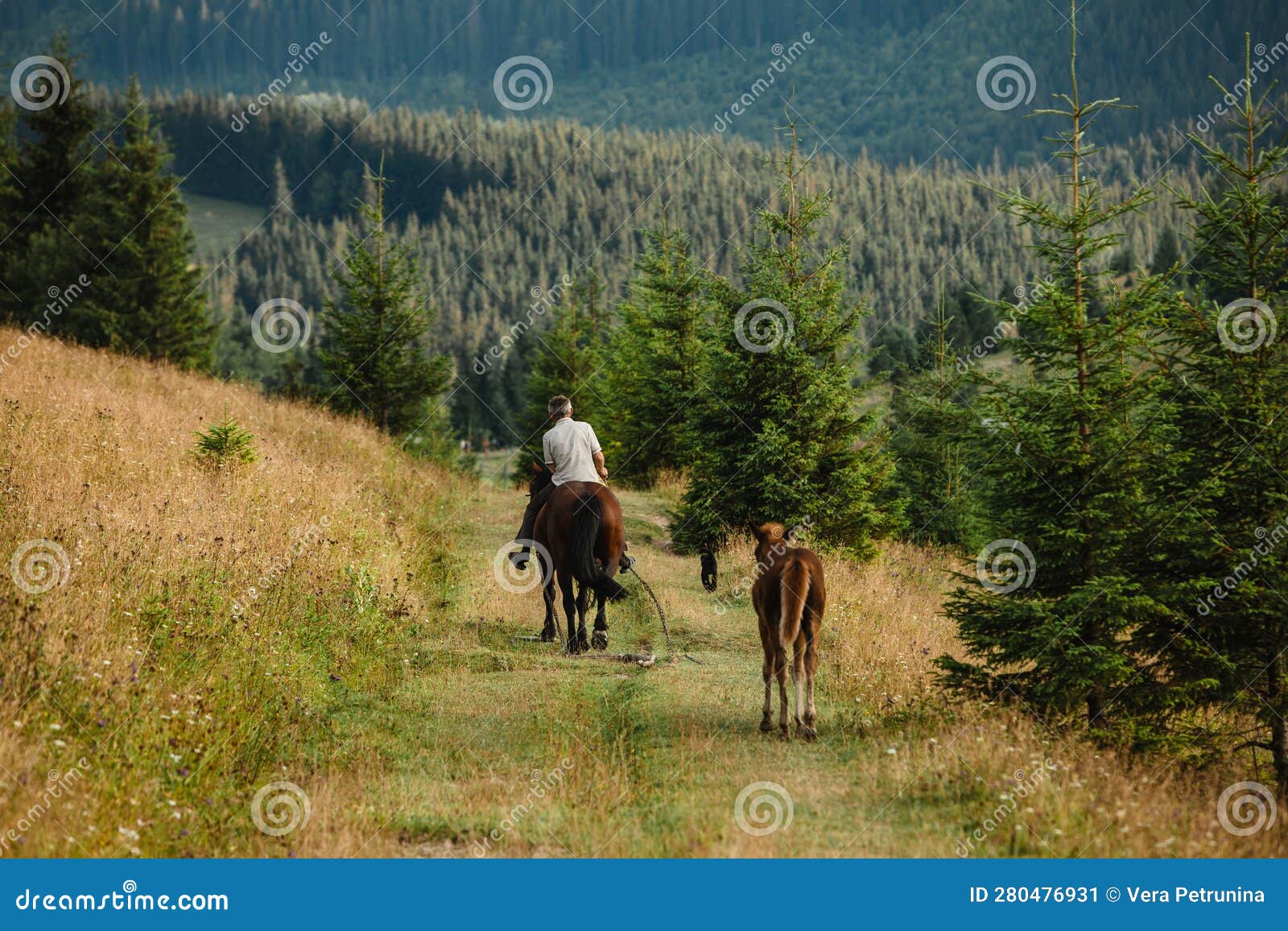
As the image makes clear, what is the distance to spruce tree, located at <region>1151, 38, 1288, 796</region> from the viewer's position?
9539 mm

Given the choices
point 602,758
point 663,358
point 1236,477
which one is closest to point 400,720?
point 602,758

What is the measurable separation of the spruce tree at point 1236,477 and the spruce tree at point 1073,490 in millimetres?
338

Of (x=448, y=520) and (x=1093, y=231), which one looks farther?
(x=448, y=520)

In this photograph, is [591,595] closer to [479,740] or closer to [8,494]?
[479,740]

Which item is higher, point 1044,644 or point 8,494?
point 8,494

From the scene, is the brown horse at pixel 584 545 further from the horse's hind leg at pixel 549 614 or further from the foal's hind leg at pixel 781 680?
the foal's hind leg at pixel 781 680

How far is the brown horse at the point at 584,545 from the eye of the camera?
468 inches

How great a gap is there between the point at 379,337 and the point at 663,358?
8.09 meters

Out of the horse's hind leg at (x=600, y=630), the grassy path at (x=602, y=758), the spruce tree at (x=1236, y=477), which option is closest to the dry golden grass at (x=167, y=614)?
the grassy path at (x=602, y=758)

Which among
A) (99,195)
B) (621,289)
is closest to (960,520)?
(99,195)

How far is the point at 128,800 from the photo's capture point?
6457 millimetres

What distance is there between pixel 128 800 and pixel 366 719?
2885 millimetres

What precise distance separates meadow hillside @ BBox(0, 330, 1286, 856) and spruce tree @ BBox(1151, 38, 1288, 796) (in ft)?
3.22

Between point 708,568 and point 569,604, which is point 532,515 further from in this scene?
point 708,568
